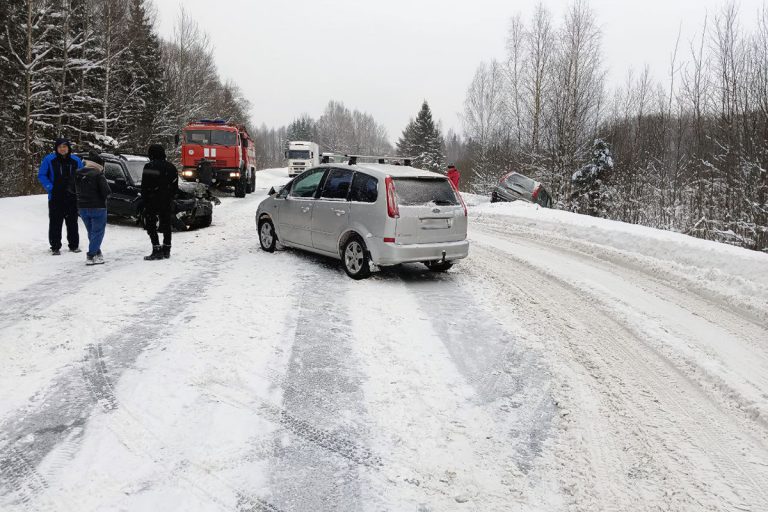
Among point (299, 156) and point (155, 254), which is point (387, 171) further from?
point (299, 156)

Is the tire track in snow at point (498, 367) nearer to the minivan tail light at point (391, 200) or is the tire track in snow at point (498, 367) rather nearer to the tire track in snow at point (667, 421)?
the tire track in snow at point (667, 421)

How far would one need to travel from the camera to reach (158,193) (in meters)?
8.09

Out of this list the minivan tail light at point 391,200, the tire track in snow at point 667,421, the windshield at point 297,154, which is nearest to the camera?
the tire track in snow at point 667,421

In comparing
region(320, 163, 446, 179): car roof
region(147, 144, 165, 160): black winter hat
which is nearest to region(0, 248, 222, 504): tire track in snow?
region(320, 163, 446, 179): car roof

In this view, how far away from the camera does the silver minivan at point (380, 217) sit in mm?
6840

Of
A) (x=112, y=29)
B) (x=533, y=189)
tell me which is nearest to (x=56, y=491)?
(x=533, y=189)

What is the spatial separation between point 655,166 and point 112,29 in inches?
1195

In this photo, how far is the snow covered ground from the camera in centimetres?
267

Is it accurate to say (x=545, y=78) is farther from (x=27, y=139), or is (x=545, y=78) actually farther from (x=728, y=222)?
(x=27, y=139)

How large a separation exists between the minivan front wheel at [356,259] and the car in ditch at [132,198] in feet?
19.8

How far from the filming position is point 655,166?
2217 cm

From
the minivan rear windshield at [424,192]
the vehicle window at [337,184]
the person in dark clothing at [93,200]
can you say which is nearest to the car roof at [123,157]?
the person in dark clothing at [93,200]

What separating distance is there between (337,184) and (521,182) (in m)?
15.6

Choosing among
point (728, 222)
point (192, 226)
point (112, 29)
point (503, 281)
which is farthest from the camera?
point (112, 29)
